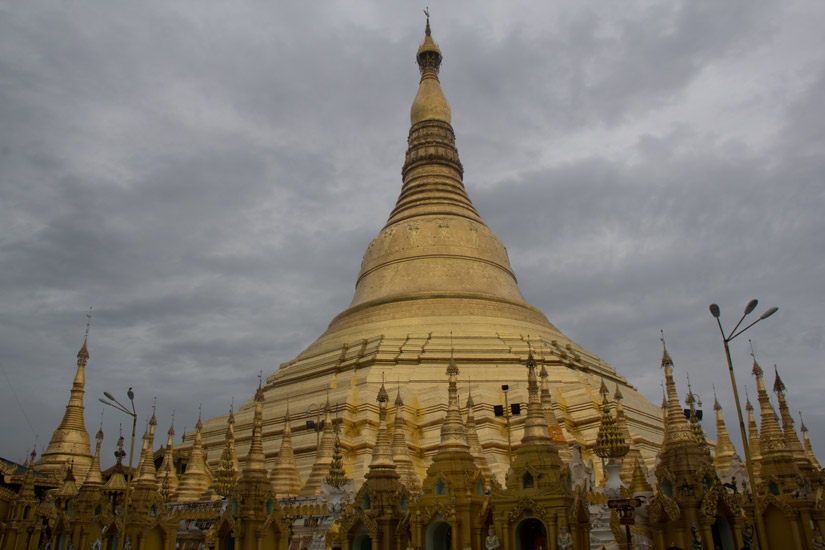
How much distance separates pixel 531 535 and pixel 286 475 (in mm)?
11282

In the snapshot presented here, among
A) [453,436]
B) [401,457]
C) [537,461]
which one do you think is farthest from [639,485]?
[401,457]

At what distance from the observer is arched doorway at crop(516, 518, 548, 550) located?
1423cm

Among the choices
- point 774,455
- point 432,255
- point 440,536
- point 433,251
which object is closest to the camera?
point 440,536

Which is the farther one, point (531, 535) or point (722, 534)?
point (722, 534)

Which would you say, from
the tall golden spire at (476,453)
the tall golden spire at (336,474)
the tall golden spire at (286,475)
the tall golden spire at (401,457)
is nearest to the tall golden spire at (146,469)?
the tall golden spire at (286,475)

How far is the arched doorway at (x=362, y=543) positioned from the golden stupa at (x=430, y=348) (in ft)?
23.2

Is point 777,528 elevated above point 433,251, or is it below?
below

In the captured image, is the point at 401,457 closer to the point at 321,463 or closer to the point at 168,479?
the point at 321,463

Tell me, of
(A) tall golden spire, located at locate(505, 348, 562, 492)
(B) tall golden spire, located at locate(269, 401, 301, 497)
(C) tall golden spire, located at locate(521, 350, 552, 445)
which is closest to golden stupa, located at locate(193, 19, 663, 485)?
(B) tall golden spire, located at locate(269, 401, 301, 497)

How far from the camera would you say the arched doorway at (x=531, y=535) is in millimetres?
14234

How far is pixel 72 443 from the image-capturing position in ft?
114

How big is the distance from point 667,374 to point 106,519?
55.6 ft

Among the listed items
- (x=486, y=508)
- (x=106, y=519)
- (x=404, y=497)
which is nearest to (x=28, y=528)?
(x=106, y=519)

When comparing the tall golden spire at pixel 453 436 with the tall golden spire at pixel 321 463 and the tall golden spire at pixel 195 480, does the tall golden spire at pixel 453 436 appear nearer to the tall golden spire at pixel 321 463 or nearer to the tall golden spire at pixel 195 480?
the tall golden spire at pixel 321 463
